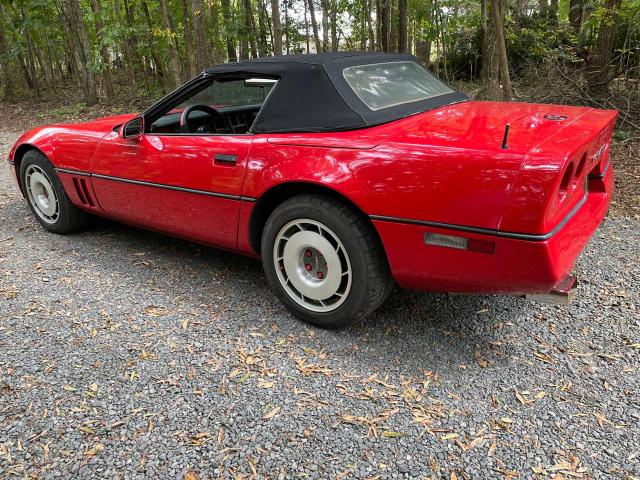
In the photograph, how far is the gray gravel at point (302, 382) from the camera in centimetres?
196

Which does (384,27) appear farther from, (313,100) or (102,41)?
(313,100)

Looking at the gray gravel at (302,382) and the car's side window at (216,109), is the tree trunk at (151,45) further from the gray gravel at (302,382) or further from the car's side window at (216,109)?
the gray gravel at (302,382)

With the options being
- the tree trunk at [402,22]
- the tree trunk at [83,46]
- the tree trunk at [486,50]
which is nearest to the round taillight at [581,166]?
the tree trunk at [486,50]

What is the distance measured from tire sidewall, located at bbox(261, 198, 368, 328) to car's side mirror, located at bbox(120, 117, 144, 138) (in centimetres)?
132

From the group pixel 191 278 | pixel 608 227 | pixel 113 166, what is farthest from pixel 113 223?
pixel 608 227

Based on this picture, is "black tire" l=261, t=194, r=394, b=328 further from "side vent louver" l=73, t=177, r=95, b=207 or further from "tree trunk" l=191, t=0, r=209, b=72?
"tree trunk" l=191, t=0, r=209, b=72

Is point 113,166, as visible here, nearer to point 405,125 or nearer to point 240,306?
point 240,306

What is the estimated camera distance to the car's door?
9.82 ft

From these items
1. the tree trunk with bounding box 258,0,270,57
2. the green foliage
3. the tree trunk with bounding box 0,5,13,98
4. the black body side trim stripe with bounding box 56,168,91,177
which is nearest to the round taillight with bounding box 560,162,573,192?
the black body side trim stripe with bounding box 56,168,91,177

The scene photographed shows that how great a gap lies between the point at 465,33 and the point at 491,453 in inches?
525

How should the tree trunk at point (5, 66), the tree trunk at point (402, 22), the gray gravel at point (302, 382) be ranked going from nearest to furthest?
the gray gravel at point (302, 382)
the tree trunk at point (402, 22)
the tree trunk at point (5, 66)

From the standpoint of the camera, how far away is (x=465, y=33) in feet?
43.2

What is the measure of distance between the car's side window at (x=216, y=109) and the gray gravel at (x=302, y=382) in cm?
112

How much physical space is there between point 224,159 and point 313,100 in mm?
651
